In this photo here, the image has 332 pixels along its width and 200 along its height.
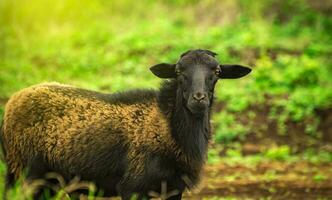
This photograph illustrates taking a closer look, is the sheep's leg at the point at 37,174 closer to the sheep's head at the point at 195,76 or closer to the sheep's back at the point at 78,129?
the sheep's back at the point at 78,129

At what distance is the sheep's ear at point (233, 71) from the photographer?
941 centimetres

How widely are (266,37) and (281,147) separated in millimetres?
6024

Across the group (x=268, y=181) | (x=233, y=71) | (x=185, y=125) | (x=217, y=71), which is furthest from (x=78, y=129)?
(x=268, y=181)

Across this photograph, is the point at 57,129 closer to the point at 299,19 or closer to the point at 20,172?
the point at 20,172

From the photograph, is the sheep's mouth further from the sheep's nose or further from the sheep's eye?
the sheep's eye

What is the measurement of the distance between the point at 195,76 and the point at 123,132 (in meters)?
1.01

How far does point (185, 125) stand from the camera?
898 centimetres

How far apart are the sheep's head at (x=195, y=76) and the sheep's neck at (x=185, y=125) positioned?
0.13 meters

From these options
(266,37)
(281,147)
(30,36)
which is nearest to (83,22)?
(30,36)

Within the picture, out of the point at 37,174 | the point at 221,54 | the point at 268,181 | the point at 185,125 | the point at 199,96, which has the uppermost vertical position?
the point at 221,54

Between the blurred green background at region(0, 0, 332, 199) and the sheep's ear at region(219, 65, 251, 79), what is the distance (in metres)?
3.47

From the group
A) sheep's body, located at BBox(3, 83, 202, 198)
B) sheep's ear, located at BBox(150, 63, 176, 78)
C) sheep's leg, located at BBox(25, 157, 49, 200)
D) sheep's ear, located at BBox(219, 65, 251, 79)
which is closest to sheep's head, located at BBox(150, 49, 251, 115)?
sheep's ear, located at BBox(150, 63, 176, 78)

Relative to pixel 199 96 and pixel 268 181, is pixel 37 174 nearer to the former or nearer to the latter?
pixel 199 96

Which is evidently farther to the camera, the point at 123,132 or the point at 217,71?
the point at 217,71
